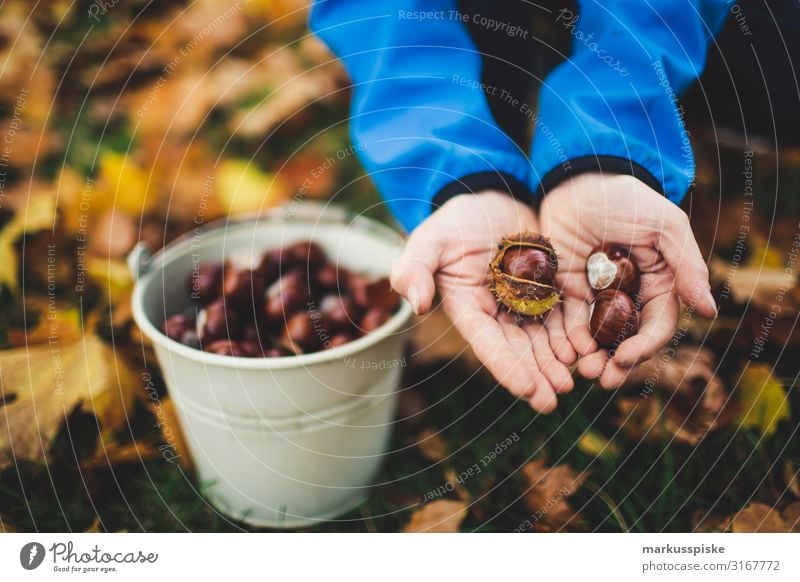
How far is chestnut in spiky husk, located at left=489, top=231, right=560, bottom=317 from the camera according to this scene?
2.19 ft

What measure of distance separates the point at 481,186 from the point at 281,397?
35cm

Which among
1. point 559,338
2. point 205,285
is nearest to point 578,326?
point 559,338

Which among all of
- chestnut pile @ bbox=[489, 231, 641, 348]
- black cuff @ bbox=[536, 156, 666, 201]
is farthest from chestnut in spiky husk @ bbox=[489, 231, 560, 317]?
black cuff @ bbox=[536, 156, 666, 201]

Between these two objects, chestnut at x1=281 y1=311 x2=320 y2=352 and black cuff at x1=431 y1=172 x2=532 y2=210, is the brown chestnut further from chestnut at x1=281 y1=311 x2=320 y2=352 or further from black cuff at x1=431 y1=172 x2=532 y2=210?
chestnut at x1=281 y1=311 x2=320 y2=352

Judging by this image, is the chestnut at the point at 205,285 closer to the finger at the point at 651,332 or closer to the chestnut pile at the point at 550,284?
the chestnut pile at the point at 550,284

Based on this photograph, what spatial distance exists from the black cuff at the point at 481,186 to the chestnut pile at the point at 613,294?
13cm

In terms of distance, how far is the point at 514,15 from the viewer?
0.93 metres

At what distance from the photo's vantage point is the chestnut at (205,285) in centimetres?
83

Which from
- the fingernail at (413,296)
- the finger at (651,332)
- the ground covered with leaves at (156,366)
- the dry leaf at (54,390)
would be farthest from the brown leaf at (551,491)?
the dry leaf at (54,390)

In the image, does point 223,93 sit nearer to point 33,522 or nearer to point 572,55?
point 572,55

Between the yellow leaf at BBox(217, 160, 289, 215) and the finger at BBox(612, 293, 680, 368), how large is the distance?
2.27 ft

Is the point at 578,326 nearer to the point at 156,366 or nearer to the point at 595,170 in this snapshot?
the point at 595,170

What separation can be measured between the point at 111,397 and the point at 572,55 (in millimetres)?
761

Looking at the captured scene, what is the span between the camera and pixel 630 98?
75 centimetres
